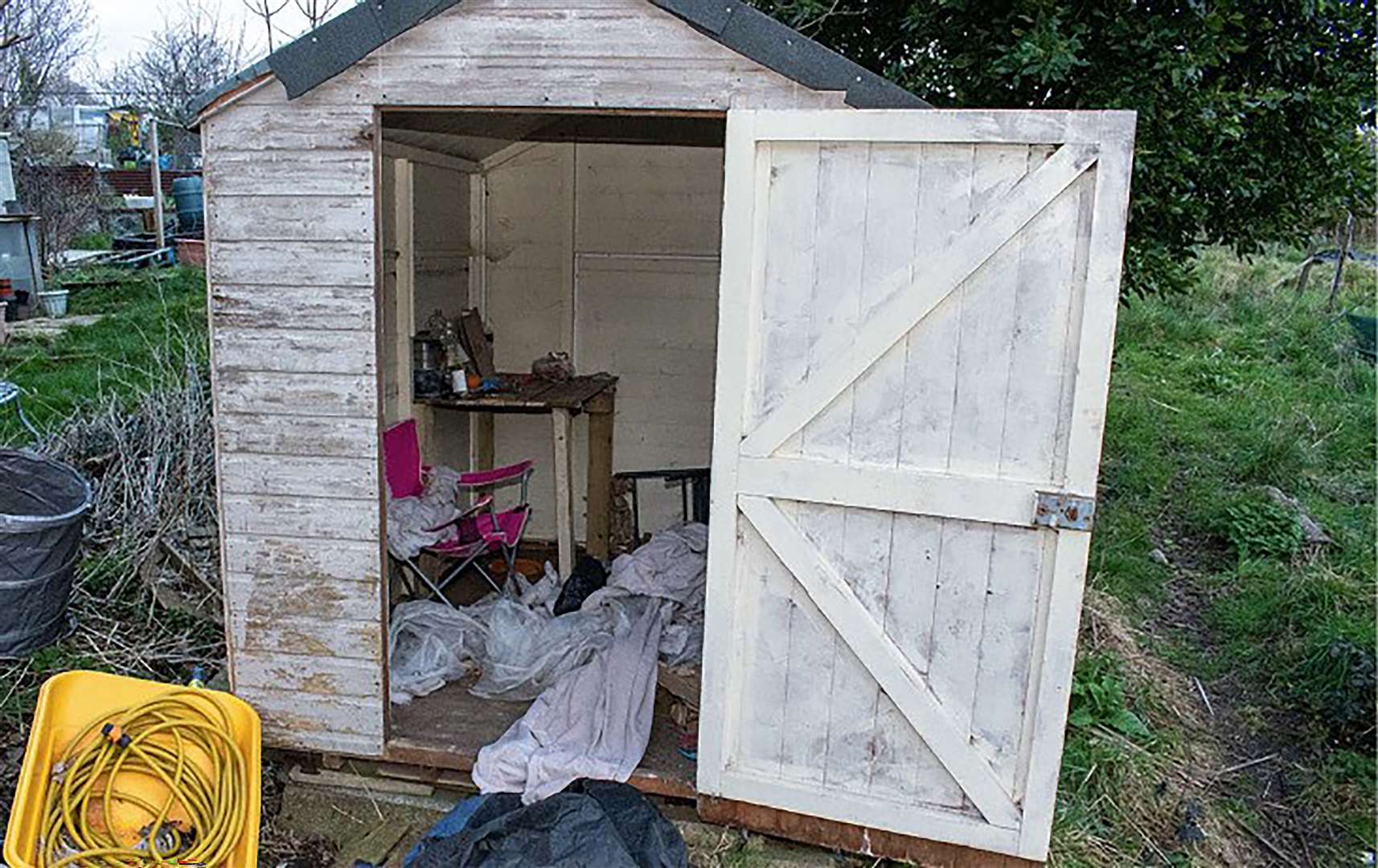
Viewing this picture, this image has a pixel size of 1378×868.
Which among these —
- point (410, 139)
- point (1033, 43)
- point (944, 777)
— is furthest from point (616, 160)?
point (944, 777)

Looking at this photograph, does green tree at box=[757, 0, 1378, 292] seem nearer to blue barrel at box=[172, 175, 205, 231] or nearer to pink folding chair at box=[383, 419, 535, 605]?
pink folding chair at box=[383, 419, 535, 605]

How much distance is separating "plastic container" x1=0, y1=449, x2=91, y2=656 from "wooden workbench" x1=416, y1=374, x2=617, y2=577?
1.46 metres

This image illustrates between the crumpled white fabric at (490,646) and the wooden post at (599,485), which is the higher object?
the wooden post at (599,485)

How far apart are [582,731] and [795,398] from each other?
53.5 inches

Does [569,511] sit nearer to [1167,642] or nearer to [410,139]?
[410,139]

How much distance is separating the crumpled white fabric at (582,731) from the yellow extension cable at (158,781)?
73 centimetres

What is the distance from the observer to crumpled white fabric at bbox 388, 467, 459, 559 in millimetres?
4211

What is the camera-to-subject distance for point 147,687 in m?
3.13

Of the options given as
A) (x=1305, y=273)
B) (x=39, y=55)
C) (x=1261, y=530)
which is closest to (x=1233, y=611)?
(x=1261, y=530)

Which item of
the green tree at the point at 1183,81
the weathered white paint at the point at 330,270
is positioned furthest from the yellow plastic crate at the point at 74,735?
the green tree at the point at 1183,81

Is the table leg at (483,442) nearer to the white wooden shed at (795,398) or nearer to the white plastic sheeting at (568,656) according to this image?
the white plastic sheeting at (568,656)

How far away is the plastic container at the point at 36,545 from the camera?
13.0 ft

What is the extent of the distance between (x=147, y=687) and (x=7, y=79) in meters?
14.7

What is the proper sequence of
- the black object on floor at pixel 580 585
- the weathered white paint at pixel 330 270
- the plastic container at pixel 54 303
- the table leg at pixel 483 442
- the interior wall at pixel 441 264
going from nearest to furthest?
1. the weathered white paint at pixel 330 270
2. the black object on floor at pixel 580 585
3. the interior wall at pixel 441 264
4. the table leg at pixel 483 442
5. the plastic container at pixel 54 303
